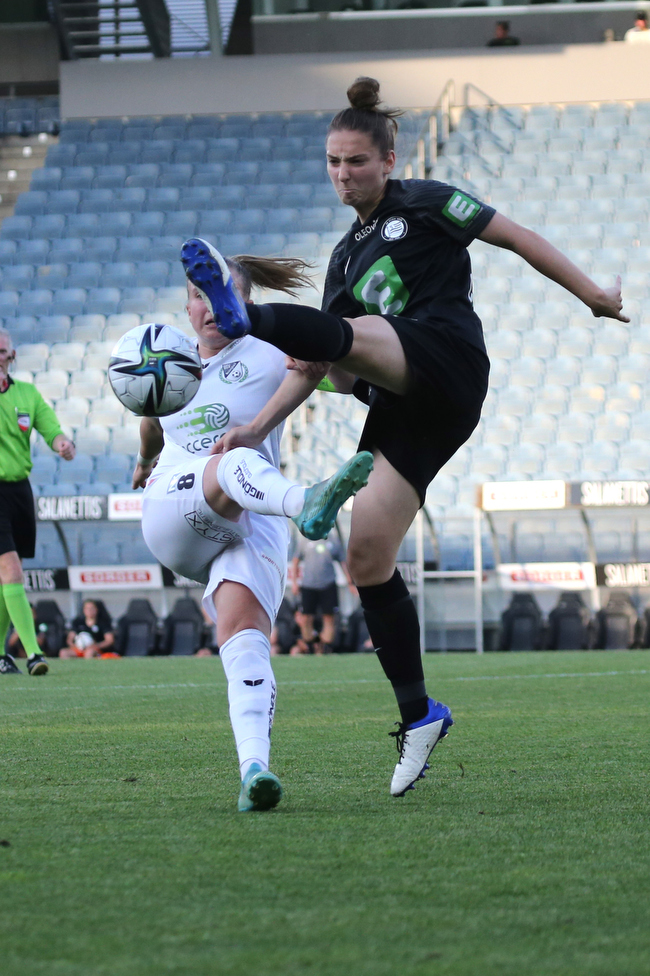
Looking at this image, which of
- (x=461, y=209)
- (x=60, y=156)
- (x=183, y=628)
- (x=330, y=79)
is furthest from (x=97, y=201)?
(x=461, y=209)

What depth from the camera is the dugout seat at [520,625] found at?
1219 cm

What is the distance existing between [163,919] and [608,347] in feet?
47.7

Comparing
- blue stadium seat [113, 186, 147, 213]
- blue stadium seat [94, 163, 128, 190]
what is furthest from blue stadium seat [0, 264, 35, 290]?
blue stadium seat [94, 163, 128, 190]

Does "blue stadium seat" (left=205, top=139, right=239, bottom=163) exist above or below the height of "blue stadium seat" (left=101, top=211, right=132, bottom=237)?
above

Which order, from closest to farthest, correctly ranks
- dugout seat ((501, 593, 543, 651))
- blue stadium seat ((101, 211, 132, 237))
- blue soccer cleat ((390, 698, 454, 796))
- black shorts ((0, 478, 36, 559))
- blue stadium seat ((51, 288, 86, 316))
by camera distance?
blue soccer cleat ((390, 698, 454, 796)) → black shorts ((0, 478, 36, 559)) → dugout seat ((501, 593, 543, 651)) → blue stadium seat ((51, 288, 86, 316)) → blue stadium seat ((101, 211, 132, 237))

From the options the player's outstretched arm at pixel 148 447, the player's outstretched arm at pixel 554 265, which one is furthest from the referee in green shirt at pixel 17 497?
the player's outstretched arm at pixel 554 265

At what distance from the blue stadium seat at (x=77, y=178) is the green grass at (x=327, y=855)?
1526cm

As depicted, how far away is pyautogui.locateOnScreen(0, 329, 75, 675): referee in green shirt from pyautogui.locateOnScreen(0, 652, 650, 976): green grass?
310 cm

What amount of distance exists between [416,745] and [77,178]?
17089 mm

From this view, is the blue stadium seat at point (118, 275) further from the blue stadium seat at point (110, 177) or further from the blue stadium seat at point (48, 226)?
the blue stadium seat at point (110, 177)

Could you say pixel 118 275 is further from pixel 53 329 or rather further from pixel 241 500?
pixel 241 500

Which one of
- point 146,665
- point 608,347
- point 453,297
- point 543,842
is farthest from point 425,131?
point 543,842

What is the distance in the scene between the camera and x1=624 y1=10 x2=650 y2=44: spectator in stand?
18.6 metres

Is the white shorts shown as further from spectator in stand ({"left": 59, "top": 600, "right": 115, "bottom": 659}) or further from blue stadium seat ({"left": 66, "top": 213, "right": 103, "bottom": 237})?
blue stadium seat ({"left": 66, "top": 213, "right": 103, "bottom": 237})
